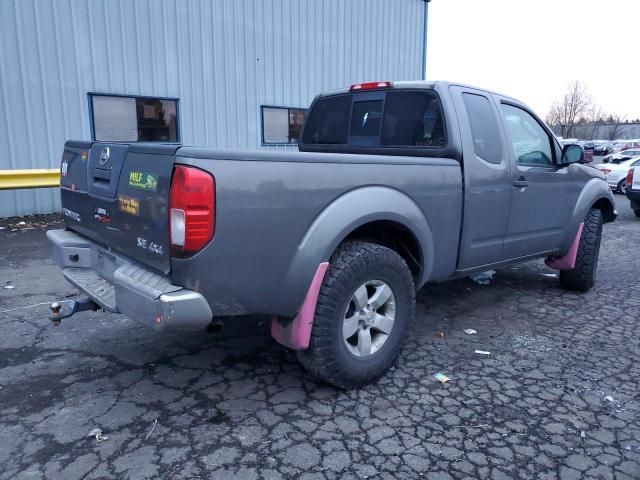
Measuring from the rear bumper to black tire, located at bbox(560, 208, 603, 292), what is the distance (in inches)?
165

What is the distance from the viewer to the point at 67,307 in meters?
3.00

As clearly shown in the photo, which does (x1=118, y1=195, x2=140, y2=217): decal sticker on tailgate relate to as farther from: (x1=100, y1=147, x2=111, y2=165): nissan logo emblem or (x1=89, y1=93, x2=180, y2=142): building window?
(x1=89, y1=93, x2=180, y2=142): building window

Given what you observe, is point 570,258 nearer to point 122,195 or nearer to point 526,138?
point 526,138

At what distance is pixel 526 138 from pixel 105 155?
11.5 feet

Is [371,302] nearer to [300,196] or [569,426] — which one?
[300,196]

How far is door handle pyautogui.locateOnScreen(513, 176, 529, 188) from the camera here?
4.07 meters

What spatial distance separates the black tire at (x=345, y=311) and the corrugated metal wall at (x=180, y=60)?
8.07 meters

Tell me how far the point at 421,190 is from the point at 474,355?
4.42 ft

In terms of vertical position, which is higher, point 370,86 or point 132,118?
point 370,86

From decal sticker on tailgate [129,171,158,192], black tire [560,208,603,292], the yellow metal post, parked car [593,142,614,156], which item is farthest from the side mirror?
parked car [593,142,614,156]

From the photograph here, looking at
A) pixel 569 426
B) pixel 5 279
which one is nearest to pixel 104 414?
pixel 569 426

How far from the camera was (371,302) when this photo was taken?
307 centimetres

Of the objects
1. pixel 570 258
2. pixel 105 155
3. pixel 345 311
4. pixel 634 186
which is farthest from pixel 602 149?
pixel 105 155

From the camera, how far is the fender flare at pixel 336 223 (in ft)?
8.80
